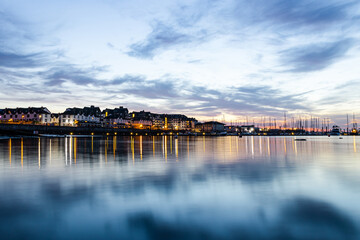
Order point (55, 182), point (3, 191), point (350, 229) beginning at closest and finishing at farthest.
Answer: point (350, 229) → point (3, 191) → point (55, 182)

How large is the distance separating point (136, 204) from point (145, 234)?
3.33 meters

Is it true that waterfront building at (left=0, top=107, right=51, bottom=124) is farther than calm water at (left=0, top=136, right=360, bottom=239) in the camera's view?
Yes

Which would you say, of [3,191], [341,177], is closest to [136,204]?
[3,191]

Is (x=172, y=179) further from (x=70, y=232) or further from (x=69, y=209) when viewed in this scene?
(x=70, y=232)

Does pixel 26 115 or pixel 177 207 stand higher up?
A: pixel 26 115

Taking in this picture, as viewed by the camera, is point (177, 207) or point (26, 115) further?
point (26, 115)

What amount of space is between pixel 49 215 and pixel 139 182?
267 inches

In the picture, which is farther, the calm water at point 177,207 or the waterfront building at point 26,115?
the waterfront building at point 26,115

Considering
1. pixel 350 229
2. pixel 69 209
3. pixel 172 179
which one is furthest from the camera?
pixel 172 179

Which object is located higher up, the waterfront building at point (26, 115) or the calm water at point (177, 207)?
the waterfront building at point (26, 115)

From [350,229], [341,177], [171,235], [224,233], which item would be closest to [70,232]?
[171,235]

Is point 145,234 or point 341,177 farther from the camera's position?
point 341,177

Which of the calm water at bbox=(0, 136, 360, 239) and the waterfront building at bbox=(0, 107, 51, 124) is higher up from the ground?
the waterfront building at bbox=(0, 107, 51, 124)

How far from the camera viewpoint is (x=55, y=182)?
15797mm
